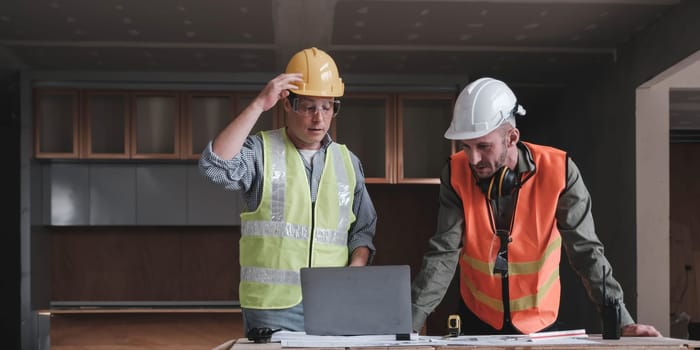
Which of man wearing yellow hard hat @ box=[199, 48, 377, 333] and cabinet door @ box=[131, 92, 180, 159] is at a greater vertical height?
cabinet door @ box=[131, 92, 180, 159]

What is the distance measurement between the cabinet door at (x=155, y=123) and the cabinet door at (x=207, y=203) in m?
0.36

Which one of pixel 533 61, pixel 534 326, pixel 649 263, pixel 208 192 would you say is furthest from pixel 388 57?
pixel 534 326

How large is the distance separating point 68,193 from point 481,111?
4.83 meters

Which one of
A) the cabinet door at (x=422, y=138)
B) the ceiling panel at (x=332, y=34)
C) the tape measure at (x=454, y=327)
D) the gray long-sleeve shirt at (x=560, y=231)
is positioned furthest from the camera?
the cabinet door at (x=422, y=138)

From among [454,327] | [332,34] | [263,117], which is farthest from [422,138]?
[454,327]

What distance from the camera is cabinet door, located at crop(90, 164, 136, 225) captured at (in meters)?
6.21

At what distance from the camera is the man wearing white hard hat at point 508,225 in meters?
2.33

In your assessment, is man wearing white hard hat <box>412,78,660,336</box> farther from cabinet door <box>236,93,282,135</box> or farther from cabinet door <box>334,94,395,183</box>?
cabinet door <box>236,93,282,135</box>

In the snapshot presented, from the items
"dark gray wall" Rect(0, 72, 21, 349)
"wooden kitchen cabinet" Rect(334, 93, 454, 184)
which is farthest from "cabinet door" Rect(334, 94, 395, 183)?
"dark gray wall" Rect(0, 72, 21, 349)

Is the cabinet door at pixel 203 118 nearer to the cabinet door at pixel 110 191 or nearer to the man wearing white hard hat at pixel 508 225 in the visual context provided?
the cabinet door at pixel 110 191

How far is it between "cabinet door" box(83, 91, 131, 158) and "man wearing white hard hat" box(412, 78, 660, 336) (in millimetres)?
4184

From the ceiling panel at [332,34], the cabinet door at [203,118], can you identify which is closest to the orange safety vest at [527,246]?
the ceiling panel at [332,34]

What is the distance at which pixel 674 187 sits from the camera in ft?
29.8

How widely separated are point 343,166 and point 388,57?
3113 mm
